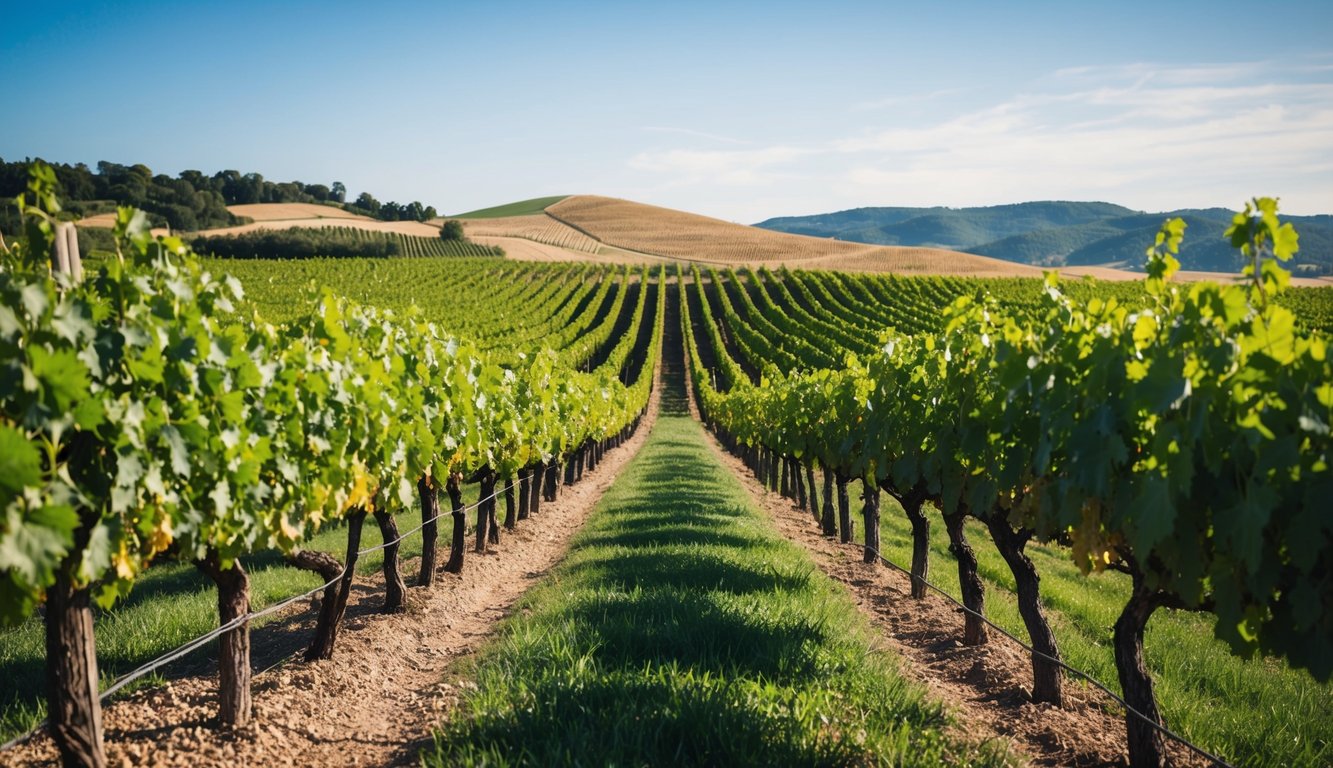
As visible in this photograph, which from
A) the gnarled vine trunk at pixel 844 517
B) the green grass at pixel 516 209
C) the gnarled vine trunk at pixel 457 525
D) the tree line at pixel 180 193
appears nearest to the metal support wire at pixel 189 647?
the gnarled vine trunk at pixel 457 525

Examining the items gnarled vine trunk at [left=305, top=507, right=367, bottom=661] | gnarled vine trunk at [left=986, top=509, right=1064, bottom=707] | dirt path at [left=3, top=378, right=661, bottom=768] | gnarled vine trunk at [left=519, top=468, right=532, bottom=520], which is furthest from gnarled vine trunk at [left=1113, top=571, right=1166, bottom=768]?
gnarled vine trunk at [left=519, top=468, right=532, bottom=520]

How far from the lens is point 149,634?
6.43 metres

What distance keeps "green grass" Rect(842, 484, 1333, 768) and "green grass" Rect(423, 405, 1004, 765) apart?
5.46ft

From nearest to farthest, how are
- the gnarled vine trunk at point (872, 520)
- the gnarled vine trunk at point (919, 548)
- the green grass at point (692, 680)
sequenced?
the green grass at point (692, 680) < the gnarled vine trunk at point (919, 548) < the gnarled vine trunk at point (872, 520)

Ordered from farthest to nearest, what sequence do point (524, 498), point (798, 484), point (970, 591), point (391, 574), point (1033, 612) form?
point (798, 484) < point (524, 498) < point (391, 574) < point (970, 591) < point (1033, 612)

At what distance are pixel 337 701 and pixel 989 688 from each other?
4.68 metres

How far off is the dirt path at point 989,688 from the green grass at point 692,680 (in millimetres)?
456

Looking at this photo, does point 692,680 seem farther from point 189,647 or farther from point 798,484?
point 798,484

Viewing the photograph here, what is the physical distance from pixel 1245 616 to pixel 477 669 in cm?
438

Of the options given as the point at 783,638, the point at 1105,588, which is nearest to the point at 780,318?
the point at 1105,588

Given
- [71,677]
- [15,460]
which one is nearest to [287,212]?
[71,677]

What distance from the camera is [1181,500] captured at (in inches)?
141

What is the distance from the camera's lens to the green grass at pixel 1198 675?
4719mm

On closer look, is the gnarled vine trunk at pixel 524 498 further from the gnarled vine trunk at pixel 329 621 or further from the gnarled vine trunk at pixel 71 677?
the gnarled vine trunk at pixel 71 677
